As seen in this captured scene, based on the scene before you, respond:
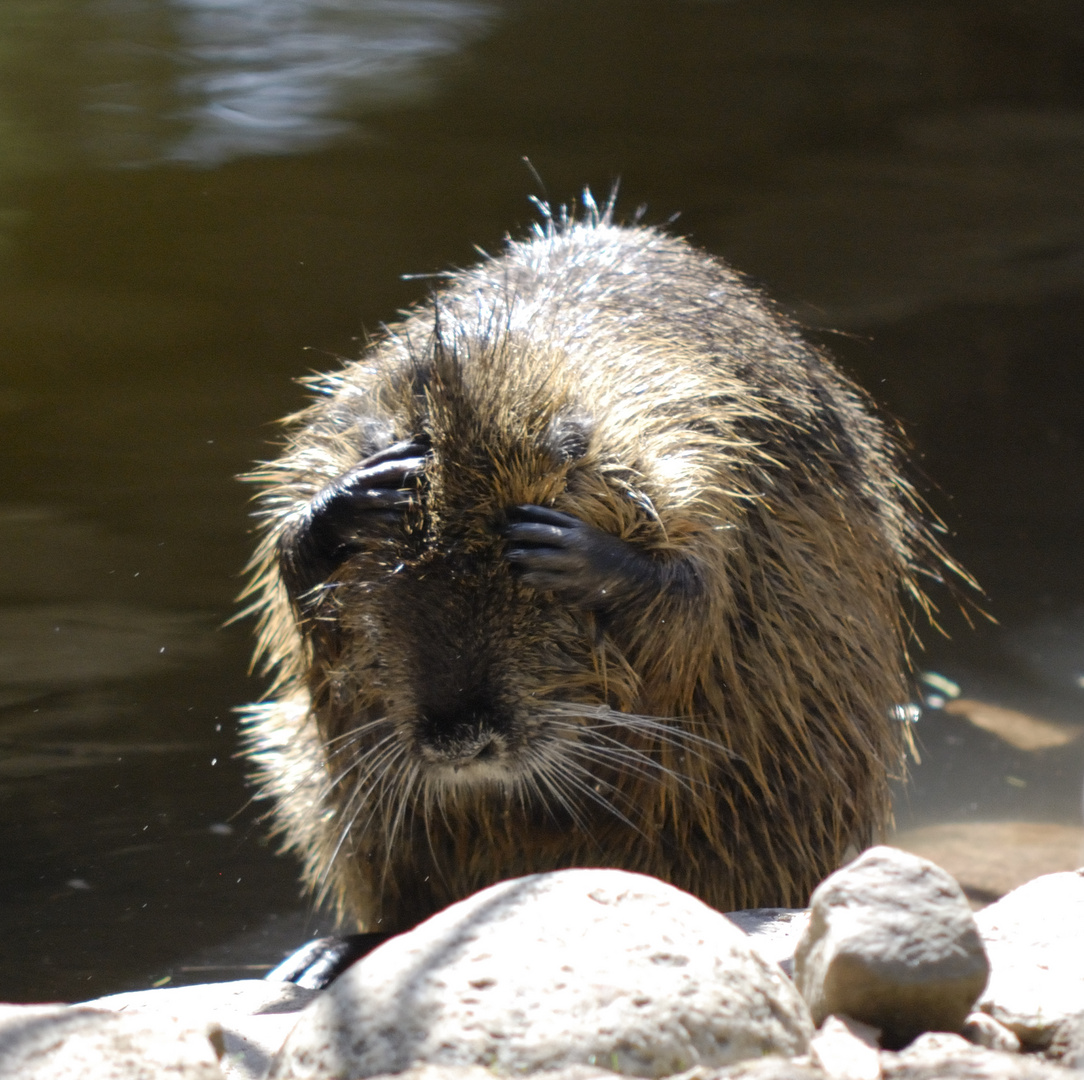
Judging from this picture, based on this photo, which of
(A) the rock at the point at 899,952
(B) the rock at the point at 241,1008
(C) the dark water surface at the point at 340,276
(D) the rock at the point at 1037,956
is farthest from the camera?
(C) the dark water surface at the point at 340,276

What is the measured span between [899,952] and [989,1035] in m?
0.19

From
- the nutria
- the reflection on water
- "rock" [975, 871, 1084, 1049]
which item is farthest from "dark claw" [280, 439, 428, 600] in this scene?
the reflection on water

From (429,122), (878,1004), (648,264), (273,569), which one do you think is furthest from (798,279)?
(878,1004)

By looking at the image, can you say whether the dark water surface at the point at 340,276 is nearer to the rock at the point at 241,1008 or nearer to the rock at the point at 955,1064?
the rock at the point at 241,1008

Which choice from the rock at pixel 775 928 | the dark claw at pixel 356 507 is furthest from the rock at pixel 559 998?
the dark claw at pixel 356 507

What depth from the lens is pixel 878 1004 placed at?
1610 mm

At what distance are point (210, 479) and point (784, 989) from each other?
4.39m

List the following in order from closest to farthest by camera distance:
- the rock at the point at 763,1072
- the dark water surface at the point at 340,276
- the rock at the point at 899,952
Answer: the rock at the point at 763,1072, the rock at the point at 899,952, the dark water surface at the point at 340,276

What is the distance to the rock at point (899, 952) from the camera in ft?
5.19

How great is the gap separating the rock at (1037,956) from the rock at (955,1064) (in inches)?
6.4

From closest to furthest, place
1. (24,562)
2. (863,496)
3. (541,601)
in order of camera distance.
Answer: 1. (541,601)
2. (863,496)
3. (24,562)

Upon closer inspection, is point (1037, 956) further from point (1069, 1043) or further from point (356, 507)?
point (356, 507)

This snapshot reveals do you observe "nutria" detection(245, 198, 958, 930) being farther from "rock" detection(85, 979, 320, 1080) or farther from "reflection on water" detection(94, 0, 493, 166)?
"reflection on water" detection(94, 0, 493, 166)

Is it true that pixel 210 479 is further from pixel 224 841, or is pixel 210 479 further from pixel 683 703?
pixel 683 703
